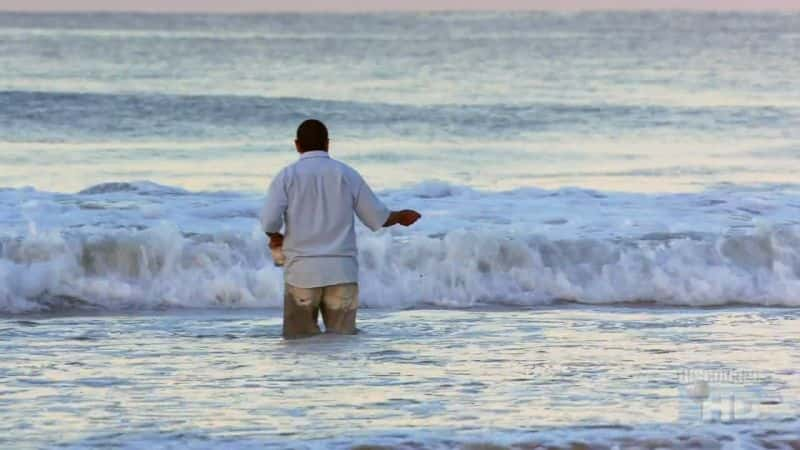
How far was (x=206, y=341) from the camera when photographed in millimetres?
10492

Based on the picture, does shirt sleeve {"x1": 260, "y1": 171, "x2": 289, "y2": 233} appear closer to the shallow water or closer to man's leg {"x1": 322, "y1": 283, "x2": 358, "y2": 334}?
man's leg {"x1": 322, "y1": 283, "x2": 358, "y2": 334}

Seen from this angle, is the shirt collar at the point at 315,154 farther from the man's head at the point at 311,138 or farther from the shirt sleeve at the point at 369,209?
the shirt sleeve at the point at 369,209

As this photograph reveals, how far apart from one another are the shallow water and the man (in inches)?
16.1

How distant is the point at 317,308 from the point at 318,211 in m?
0.65

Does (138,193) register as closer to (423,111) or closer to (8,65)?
(423,111)

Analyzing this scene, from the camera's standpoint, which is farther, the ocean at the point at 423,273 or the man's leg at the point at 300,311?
the man's leg at the point at 300,311

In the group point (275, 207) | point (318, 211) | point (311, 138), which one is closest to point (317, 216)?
point (318, 211)

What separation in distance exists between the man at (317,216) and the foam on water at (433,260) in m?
3.10

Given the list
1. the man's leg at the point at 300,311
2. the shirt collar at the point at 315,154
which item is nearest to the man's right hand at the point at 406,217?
the shirt collar at the point at 315,154

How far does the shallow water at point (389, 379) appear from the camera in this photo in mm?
7812

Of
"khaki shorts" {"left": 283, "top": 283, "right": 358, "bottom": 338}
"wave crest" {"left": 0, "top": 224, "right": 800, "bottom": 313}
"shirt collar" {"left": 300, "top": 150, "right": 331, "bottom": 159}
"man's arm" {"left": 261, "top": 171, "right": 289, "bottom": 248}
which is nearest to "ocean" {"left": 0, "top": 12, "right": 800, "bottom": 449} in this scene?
"wave crest" {"left": 0, "top": 224, "right": 800, "bottom": 313}

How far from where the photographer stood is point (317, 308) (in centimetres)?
983

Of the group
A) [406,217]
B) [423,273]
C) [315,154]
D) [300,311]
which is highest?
[315,154]

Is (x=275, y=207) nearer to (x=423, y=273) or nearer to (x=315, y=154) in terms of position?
(x=315, y=154)
